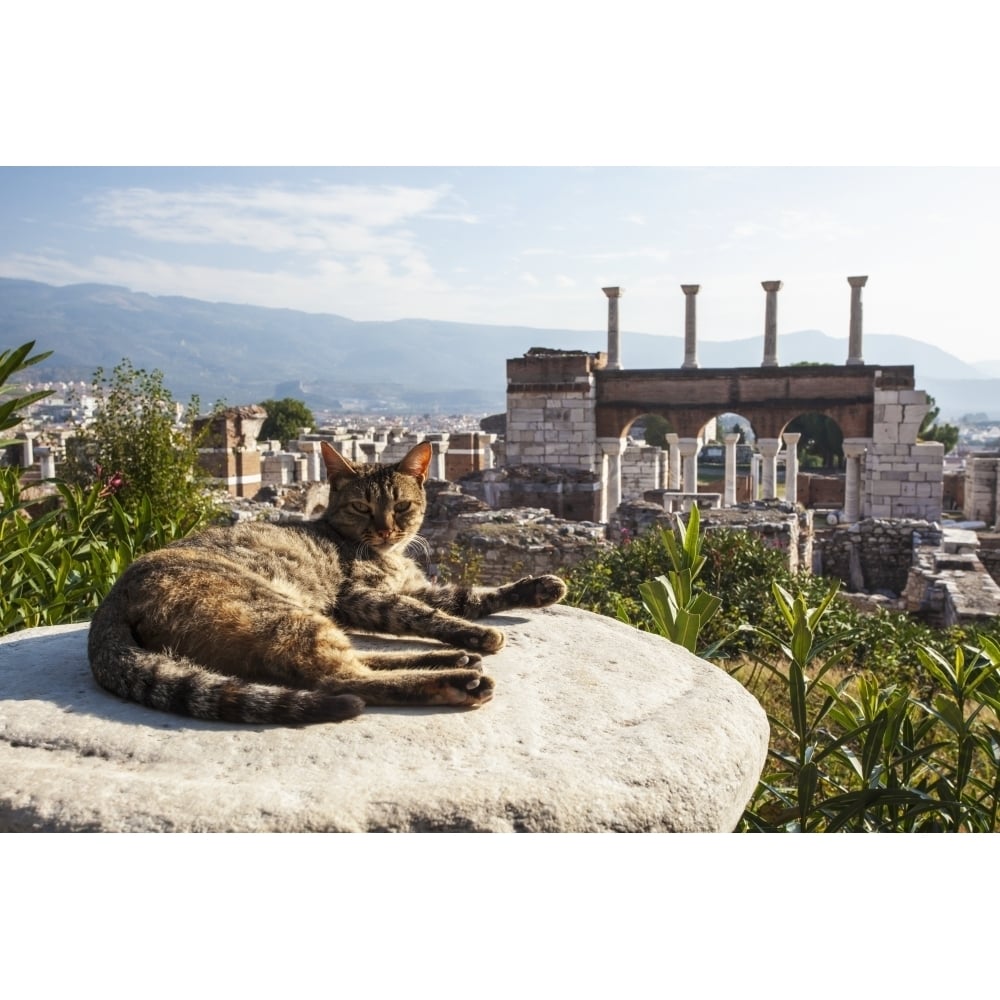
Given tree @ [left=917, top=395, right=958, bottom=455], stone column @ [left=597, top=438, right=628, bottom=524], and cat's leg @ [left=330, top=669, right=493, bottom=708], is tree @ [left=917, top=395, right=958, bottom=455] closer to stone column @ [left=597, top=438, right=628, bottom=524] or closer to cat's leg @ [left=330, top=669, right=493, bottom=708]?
stone column @ [left=597, top=438, right=628, bottom=524]

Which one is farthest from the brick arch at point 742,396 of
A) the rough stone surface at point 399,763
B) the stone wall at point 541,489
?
the rough stone surface at point 399,763

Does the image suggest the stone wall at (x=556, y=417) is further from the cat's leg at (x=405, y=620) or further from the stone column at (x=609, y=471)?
the cat's leg at (x=405, y=620)

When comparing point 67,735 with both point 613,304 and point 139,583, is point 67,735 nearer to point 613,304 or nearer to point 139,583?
point 139,583

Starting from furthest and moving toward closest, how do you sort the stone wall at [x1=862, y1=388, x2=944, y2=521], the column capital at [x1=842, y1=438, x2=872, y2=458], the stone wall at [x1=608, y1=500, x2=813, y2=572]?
the column capital at [x1=842, y1=438, x2=872, y2=458] < the stone wall at [x1=862, y1=388, x2=944, y2=521] < the stone wall at [x1=608, y1=500, x2=813, y2=572]

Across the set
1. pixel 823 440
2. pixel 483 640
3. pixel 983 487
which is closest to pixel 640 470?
pixel 983 487

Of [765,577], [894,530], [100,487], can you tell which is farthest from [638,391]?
[100,487]

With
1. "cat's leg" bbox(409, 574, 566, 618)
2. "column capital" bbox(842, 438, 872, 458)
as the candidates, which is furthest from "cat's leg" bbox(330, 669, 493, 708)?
"column capital" bbox(842, 438, 872, 458)
